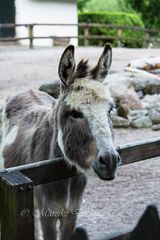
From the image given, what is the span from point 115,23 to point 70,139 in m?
30.5

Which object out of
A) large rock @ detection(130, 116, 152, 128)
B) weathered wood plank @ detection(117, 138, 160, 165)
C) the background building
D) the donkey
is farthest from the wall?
weathered wood plank @ detection(117, 138, 160, 165)

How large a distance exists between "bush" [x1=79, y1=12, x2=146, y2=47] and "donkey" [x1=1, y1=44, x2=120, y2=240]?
89.7 ft

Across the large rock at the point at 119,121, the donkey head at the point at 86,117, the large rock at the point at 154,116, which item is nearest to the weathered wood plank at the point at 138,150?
the donkey head at the point at 86,117

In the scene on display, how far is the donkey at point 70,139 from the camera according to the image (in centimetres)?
273

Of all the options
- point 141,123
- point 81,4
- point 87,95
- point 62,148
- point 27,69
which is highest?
point 87,95

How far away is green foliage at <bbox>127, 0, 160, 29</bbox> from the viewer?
3425 centimetres

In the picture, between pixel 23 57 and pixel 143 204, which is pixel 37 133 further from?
pixel 23 57

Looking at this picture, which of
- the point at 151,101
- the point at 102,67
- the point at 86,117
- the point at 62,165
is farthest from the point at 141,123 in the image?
the point at 62,165

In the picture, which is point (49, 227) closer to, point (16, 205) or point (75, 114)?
point (75, 114)

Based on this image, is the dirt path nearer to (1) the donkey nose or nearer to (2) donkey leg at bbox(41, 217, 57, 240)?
(2) donkey leg at bbox(41, 217, 57, 240)

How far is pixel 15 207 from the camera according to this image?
6.40 feet

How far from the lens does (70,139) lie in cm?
297

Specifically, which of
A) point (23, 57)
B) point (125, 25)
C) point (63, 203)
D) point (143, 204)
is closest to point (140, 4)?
point (125, 25)

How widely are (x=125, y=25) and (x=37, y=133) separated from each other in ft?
97.7
